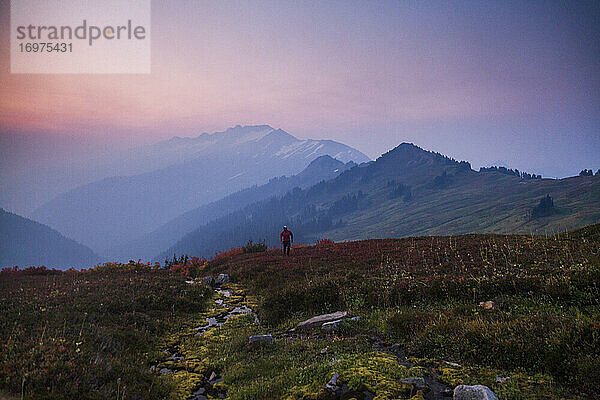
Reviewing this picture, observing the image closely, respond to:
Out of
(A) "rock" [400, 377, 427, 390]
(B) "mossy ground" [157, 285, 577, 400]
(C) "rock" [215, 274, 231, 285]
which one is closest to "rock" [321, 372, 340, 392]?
(B) "mossy ground" [157, 285, 577, 400]

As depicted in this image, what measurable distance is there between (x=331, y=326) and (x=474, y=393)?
5.59m

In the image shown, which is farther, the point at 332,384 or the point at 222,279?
the point at 222,279

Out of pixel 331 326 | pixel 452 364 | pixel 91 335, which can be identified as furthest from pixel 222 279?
pixel 452 364

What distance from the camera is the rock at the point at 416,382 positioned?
6465 mm

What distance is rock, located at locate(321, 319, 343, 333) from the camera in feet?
35.2

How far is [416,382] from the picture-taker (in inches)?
→ 259

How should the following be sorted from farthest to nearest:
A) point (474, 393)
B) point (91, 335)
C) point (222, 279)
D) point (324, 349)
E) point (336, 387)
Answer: point (222, 279), point (91, 335), point (324, 349), point (336, 387), point (474, 393)

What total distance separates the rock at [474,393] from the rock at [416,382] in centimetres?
61

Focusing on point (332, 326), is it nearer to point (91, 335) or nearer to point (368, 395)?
point (368, 395)

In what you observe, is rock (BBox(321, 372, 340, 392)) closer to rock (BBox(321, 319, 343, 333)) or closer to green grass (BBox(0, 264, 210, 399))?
rock (BBox(321, 319, 343, 333))

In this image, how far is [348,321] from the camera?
11.1 meters

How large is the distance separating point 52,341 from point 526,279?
15.6 m

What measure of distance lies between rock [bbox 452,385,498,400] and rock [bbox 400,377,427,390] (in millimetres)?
614

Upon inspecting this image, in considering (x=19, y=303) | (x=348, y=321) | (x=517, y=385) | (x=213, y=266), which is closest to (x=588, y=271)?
(x=517, y=385)
